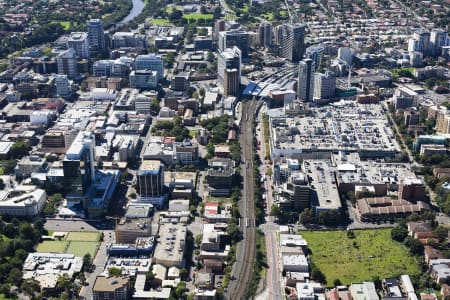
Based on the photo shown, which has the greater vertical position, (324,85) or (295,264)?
(324,85)

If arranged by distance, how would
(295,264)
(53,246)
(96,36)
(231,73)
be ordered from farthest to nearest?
(96,36) < (231,73) < (53,246) < (295,264)

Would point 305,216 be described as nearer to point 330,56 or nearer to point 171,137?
point 171,137

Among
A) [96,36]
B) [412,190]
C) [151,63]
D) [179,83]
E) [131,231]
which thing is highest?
[96,36]

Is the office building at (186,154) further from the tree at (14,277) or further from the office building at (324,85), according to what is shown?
the office building at (324,85)

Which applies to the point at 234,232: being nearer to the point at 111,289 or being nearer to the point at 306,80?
the point at 111,289

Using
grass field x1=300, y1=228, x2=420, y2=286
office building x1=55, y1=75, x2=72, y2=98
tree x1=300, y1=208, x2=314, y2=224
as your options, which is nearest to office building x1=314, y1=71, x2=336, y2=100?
tree x1=300, y1=208, x2=314, y2=224

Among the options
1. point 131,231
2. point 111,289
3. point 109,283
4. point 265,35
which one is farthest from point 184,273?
point 265,35

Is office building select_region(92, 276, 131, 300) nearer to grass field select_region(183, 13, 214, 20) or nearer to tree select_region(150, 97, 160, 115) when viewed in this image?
tree select_region(150, 97, 160, 115)
